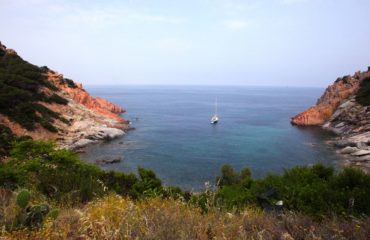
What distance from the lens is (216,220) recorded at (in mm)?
5941

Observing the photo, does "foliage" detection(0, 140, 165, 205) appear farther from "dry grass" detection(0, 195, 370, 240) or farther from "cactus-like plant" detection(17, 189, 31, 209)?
"dry grass" detection(0, 195, 370, 240)

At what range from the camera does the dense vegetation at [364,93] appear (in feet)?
236

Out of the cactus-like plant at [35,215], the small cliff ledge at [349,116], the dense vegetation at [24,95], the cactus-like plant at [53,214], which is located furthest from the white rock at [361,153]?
the cactus-like plant at [35,215]

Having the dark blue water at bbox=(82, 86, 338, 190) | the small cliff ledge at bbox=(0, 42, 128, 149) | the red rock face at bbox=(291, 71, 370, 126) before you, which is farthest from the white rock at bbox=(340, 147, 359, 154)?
the small cliff ledge at bbox=(0, 42, 128, 149)

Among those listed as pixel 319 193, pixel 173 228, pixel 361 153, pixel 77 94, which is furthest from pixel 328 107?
pixel 173 228

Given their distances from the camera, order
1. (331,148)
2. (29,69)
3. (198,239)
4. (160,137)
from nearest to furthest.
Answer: (198,239), (331,148), (160,137), (29,69)

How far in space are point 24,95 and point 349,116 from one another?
6573 cm

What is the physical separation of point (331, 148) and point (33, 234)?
55622mm

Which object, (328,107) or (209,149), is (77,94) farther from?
(328,107)

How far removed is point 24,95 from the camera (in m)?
58.3

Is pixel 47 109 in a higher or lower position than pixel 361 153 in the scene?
higher

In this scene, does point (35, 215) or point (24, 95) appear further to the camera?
point (24, 95)

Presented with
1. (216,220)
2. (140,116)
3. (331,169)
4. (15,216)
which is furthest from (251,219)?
(140,116)

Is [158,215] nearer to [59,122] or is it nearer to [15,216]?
[15,216]
